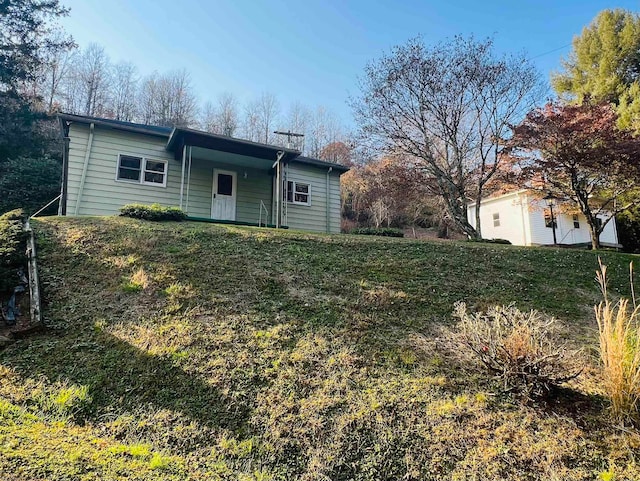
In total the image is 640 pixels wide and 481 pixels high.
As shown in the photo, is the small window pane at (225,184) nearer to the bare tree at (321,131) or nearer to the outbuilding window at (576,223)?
the bare tree at (321,131)

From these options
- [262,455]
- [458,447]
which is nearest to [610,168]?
[458,447]

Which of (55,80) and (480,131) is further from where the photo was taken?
(55,80)

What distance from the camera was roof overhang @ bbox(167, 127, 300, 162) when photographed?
1059cm

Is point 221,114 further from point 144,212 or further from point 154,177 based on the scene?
point 144,212

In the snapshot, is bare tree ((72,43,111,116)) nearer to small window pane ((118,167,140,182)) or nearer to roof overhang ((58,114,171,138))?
roof overhang ((58,114,171,138))

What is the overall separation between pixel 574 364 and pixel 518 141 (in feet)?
32.4

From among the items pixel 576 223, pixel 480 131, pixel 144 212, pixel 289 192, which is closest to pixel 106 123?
pixel 144 212

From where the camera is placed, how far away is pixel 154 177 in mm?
11664

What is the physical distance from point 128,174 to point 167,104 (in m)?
21.1

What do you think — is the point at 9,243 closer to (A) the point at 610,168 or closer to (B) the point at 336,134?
(A) the point at 610,168

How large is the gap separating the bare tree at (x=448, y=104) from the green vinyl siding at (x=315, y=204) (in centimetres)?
221

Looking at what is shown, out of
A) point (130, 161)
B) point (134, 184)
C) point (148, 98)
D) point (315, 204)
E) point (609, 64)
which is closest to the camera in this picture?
point (134, 184)

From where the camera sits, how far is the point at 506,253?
8789 millimetres

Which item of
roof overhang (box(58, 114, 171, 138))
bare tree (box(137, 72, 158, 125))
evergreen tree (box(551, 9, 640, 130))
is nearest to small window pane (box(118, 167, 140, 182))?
roof overhang (box(58, 114, 171, 138))
